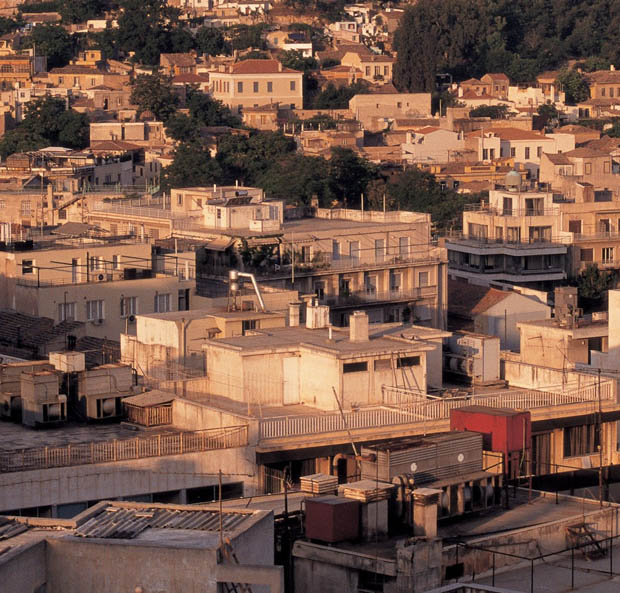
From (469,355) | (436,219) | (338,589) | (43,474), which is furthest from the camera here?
(436,219)

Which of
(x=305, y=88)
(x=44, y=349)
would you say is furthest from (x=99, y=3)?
(x=44, y=349)

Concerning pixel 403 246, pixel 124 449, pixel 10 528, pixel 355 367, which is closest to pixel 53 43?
pixel 403 246

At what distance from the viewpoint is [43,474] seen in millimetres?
24938

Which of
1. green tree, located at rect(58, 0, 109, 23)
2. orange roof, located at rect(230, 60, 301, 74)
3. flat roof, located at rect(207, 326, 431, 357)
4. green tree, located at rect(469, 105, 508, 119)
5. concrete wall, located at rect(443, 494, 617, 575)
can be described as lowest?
concrete wall, located at rect(443, 494, 617, 575)

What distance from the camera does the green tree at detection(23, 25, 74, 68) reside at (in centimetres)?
12388

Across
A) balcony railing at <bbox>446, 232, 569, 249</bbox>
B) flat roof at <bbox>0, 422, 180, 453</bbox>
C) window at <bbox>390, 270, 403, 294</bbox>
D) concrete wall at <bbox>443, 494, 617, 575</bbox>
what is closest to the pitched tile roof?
window at <bbox>390, 270, 403, 294</bbox>

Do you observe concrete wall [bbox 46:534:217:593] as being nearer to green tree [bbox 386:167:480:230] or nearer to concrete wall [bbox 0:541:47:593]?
concrete wall [bbox 0:541:47:593]

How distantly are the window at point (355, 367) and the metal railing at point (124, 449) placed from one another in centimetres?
245

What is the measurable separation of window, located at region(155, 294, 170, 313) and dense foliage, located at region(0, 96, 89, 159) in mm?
52465

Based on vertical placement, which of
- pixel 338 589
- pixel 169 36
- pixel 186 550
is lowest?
pixel 338 589

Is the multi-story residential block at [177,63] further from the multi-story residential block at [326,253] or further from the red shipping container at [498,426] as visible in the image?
the red shipping container at [498,426]

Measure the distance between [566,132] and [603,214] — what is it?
118ft

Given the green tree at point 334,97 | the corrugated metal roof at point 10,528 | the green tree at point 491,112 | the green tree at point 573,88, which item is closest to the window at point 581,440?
the corrugated metal roof at point 10,528

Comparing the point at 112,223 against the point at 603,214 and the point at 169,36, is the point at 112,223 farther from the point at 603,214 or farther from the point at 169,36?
the point at 169,36
